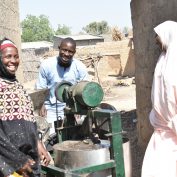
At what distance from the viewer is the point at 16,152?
3.00 meters

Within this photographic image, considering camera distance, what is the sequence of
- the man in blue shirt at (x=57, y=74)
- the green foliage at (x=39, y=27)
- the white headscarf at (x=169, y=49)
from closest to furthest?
the white headscarf at (x=169, y=49), the man in blue shirt at (x=57, y=74), the green foliage at (x=39, y=27)

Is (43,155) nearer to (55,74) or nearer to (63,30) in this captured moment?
(55,74)

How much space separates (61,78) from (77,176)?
1.76 meters

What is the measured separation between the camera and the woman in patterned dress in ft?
9.77

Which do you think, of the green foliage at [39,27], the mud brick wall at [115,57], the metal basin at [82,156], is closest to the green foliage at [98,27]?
the green foliage at [39,27]

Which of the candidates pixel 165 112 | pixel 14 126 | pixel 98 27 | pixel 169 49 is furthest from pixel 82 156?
pixel 98 27

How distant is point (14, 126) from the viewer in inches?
120

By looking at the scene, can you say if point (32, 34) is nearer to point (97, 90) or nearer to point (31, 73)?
point (31, 73)

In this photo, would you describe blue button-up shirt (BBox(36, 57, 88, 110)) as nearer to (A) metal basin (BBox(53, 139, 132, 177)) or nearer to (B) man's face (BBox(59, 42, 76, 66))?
(B) man's face (BBox(59, 42, 76, 66))

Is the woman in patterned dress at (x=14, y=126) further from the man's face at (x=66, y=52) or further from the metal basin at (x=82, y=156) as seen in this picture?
the man's face at (x=66, y=52)

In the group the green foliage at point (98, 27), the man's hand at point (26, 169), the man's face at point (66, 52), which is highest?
the green foliage at point (98, 27)

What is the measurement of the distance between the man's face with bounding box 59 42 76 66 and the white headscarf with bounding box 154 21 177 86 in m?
1.05

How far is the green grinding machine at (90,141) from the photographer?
325 cm

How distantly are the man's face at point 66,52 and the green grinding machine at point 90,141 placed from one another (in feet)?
3.11
